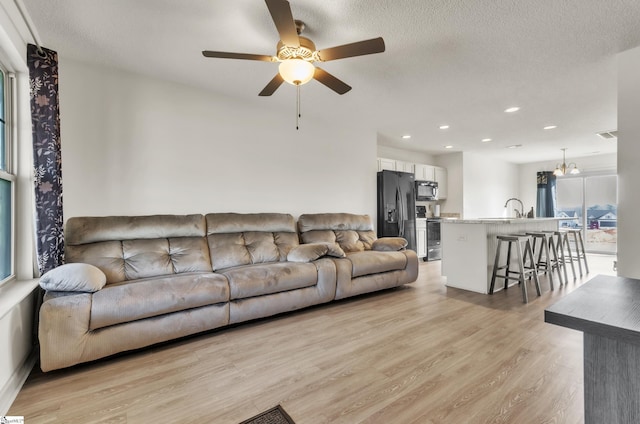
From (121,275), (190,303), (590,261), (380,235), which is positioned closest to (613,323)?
(190,303)

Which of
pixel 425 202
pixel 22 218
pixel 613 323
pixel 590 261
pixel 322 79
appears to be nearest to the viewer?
pixel 613 323

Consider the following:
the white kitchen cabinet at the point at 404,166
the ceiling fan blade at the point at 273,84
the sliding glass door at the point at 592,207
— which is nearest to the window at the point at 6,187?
the ceiling fan blade at the point at 273,84

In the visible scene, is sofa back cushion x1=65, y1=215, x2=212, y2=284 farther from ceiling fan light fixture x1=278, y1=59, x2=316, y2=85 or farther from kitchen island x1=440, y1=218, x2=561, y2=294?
kitchen island x1=440, y1=218, x2=561, y2=294

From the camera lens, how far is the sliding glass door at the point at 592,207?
23.7 ft

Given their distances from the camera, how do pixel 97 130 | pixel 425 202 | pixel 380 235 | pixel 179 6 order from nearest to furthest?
pixel 179 6 < pixel 97 130 < pixel 380 235 < pixel 425 202

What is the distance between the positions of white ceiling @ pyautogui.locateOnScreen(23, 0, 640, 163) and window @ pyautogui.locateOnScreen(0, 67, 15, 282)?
23.2 inches

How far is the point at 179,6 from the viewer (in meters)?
2.05

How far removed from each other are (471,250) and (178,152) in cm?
393

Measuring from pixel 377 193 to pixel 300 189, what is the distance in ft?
5.66

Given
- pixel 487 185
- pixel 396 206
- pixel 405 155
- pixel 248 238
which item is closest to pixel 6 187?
pixel 248 238

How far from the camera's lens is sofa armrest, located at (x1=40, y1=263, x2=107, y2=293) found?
1.99 metres

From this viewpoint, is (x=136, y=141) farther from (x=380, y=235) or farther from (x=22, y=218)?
(x=380, y=235)

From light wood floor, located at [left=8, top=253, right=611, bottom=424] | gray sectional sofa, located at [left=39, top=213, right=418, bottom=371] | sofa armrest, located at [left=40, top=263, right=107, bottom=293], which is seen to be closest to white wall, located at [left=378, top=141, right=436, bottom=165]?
gray sectional sofa, located at [left=39, top=213, right=418, bottom=371]

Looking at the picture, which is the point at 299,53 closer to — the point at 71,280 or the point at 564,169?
the point at 71,280
